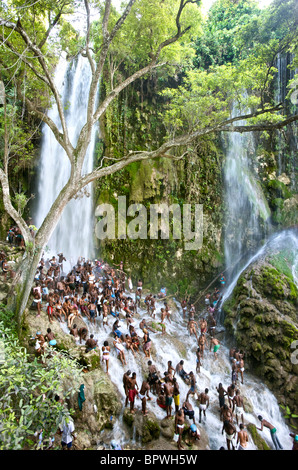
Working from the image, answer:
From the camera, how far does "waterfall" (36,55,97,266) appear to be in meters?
13.9

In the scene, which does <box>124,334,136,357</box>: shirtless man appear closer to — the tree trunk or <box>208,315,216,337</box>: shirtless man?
the tree trunk

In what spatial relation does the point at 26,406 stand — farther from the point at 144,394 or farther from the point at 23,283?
the point at 144,394

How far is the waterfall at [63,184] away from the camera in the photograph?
13.9m

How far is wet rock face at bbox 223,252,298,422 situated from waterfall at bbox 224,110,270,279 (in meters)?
3.45

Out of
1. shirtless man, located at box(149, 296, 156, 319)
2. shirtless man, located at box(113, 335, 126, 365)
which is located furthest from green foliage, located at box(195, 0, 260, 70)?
shirtless man, located at box(113, 335, 126, 365)

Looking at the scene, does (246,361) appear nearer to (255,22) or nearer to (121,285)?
(121,285)

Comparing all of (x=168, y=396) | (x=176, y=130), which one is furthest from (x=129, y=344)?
(x=176, y=130)

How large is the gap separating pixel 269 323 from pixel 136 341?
5.13m

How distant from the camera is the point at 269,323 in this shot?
1033 centimetres

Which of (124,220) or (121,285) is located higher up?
(124,220)

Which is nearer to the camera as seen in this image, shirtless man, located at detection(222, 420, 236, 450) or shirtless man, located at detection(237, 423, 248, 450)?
shirtless man, located at detection(222, 420, 236, 450)

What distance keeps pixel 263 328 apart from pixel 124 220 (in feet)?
27.1
